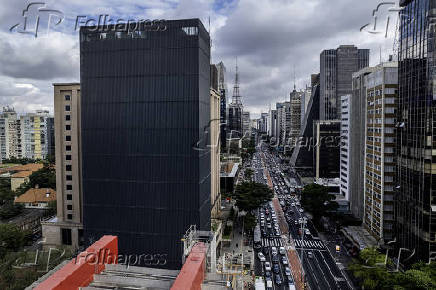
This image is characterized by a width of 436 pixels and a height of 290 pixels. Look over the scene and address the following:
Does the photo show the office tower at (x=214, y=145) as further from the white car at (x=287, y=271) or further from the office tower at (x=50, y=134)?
the office tower at (x=50, y=134)

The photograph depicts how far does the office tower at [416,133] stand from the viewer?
24922mm

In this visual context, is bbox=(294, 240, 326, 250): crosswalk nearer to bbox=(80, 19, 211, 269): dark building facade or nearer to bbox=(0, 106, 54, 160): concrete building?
bbox=(80, 19, 211, 269): dark building facade

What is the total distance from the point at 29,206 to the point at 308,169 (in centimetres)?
6268

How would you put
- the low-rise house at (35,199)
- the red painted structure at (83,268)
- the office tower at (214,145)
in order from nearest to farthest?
the red painted structure at (83,268)
the office tower at (214,145)
the low-rise house at (35,199)

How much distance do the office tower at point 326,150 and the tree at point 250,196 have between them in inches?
1211

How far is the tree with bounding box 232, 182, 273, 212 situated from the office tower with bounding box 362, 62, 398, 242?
13523 millimetres

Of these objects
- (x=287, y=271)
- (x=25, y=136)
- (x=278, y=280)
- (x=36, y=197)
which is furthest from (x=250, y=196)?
(x=25, y=136)

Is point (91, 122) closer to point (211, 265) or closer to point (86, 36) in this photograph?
point (86, 36)

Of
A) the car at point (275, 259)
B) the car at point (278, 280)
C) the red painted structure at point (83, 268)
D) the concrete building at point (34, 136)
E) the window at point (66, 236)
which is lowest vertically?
the car at point (278, 280)

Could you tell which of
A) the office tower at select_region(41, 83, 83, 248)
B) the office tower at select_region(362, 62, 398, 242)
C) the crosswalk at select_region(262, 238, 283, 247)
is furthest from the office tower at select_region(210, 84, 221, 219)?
the office tower at select_region(362, 62, 398, 242)

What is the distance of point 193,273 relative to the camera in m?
9.93

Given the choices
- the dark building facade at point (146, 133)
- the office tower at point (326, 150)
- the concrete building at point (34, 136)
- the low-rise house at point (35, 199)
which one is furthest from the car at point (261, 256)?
the concrete building at point (34, 136)

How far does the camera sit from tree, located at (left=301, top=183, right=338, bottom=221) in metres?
41.9

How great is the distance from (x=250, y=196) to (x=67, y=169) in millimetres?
23217
